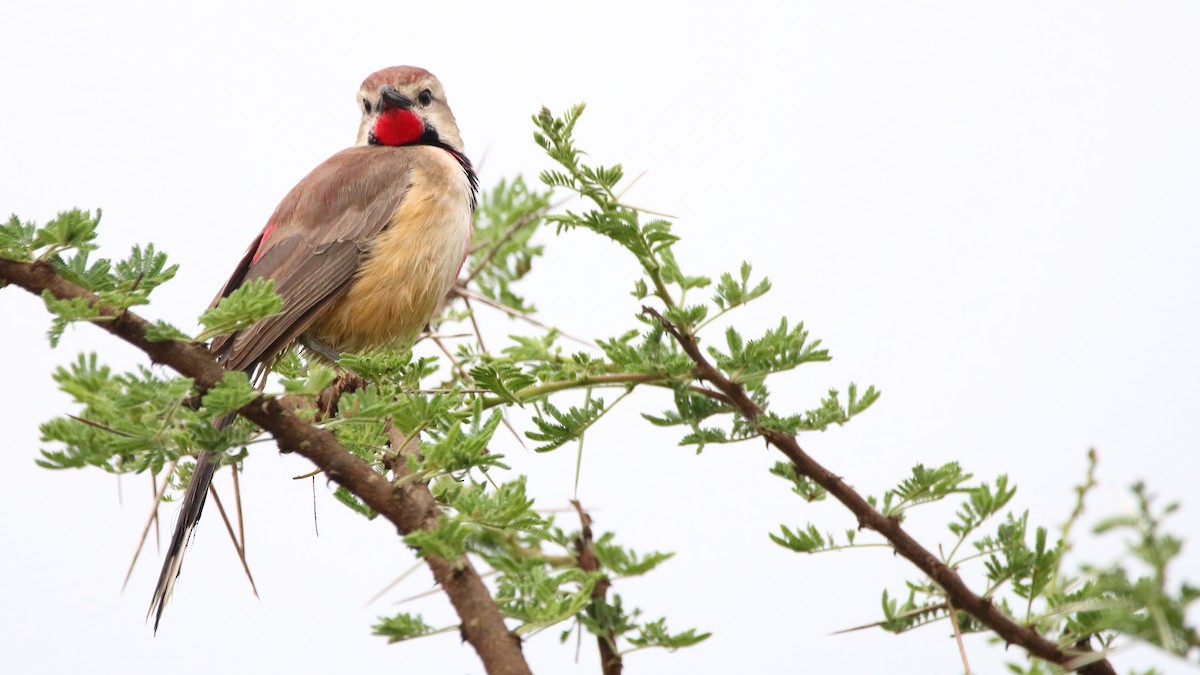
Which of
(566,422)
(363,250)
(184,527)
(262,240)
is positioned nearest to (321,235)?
(363,250)

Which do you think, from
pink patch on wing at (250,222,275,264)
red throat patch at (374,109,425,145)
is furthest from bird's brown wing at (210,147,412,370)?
red throat patch at (374,109,425,145)

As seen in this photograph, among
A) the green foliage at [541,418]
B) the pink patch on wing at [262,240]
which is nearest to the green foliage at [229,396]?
the green foliage at [541,418]

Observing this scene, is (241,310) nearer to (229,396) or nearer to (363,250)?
(229,396)

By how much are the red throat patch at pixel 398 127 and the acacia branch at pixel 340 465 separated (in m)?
3.47

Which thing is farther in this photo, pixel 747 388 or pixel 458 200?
pixel 458 200

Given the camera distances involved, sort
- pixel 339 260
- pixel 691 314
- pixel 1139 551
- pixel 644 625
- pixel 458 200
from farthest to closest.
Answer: pixel 458 200 < pixel 339 260 < pixel 691 314 < pixel 644 625 < pixel 1139 551

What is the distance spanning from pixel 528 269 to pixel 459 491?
2.08 m

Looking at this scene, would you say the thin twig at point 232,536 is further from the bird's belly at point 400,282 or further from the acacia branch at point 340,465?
the bird's belly at point 400,282

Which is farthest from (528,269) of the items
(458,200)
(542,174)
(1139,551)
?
(1139,551)

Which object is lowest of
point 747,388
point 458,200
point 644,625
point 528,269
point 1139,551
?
point 1139,551

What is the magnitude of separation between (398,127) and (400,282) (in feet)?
4.45

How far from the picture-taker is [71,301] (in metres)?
2.00

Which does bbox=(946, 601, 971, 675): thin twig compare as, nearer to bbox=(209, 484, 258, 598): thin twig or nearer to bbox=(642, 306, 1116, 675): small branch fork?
bbox=(642, 306, 1116, 675): small branch fork

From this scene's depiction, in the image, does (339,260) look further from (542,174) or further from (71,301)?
(71,301)
